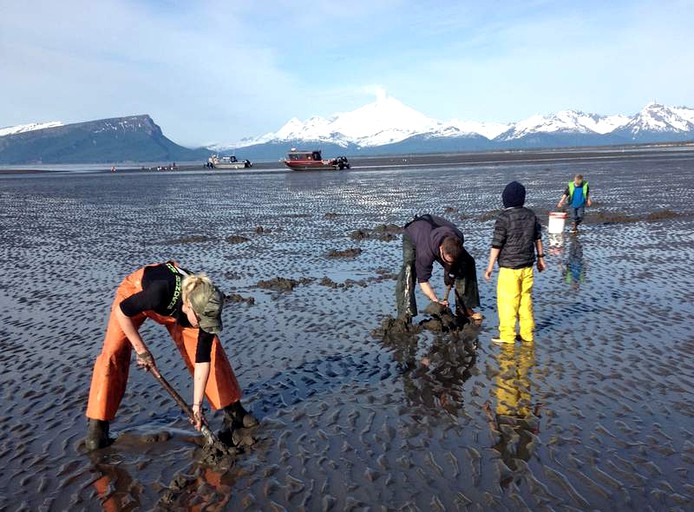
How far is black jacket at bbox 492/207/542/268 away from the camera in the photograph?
320 inches

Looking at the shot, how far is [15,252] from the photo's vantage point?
60.7ft

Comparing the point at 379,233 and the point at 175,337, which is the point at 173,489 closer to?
the point at 175,337

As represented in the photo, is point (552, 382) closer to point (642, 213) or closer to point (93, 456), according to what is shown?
point (93, 456)

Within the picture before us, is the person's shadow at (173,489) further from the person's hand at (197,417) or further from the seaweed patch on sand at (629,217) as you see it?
the seaweed patch on sand at (629,217)

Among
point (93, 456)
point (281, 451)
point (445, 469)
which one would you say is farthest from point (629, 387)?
point (93, 456)

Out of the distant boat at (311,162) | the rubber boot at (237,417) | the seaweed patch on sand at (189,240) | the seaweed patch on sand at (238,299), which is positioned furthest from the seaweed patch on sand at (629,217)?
the distant boat at (311,162)

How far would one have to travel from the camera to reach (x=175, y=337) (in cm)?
611

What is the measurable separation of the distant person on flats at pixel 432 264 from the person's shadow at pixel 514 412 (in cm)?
143

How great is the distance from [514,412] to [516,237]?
276 centimetres

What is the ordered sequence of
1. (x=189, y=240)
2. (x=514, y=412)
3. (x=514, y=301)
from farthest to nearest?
(x=189, y=240)
(x=514, y=301)
(x=514, y=412)

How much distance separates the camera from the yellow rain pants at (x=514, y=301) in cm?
817

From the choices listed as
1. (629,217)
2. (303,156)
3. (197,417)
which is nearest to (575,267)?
(629,217)

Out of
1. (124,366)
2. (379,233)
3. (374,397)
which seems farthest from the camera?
(379,233)

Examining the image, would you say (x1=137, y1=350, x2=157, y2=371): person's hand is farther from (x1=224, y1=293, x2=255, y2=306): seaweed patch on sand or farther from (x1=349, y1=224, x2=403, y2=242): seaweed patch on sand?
(x1=349, y1=224, x2=403, y2=242): seaweed patch on sand
